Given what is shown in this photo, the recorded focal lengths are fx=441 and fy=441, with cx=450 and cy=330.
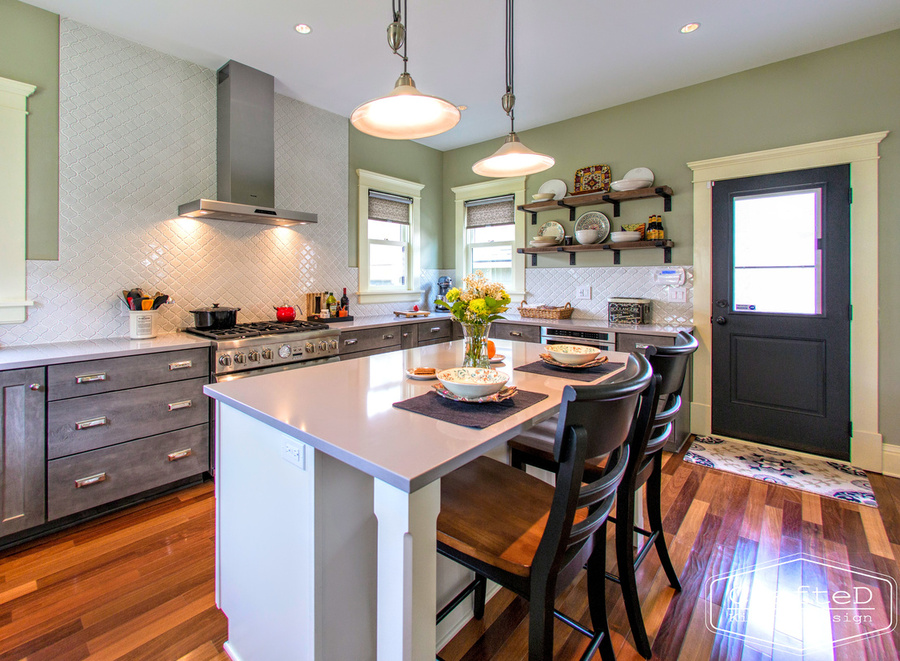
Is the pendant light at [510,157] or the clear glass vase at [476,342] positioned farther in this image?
the pendant light at [510,157]

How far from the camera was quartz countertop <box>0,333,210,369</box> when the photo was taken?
2.18m

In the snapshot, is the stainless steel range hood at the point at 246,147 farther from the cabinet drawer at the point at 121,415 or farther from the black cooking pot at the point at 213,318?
the cabinet drawer at the point at 121,415

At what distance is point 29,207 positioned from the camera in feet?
8.59

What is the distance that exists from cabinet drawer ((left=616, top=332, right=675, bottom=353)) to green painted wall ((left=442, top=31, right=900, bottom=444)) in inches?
34.1

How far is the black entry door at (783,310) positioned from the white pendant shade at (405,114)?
8.97 ft

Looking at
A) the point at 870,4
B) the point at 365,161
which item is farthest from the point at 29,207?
the point at 870,4

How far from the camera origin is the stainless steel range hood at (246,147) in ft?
10.7

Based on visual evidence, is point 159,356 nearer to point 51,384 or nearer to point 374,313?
point 51,384

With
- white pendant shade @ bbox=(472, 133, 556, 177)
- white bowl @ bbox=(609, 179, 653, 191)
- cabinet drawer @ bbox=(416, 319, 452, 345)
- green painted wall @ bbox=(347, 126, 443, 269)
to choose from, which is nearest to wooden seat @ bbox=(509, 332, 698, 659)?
white pendant shade @ bbox=(472, 133, 556, 177)

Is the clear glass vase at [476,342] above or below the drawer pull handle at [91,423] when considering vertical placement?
above

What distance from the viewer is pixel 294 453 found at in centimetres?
116

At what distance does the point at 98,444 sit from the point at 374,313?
8.69ft

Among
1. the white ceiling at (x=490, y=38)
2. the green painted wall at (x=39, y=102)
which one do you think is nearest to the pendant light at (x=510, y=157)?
the white ceiling at (x=490, y=38)

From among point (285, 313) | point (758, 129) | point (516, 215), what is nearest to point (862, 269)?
point (758, 129)
